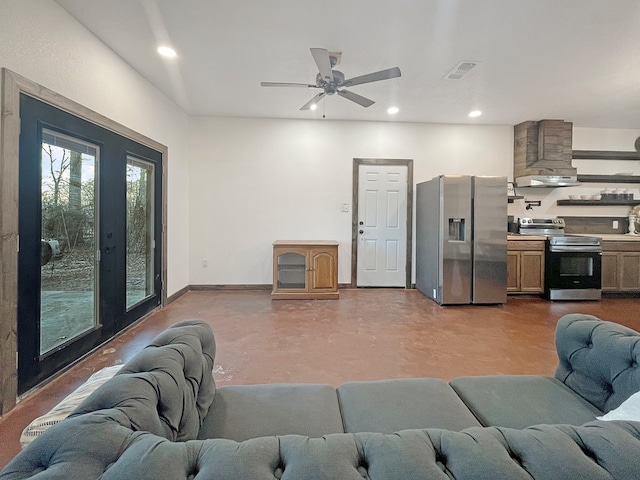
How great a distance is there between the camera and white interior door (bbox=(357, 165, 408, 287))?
17.3 feet

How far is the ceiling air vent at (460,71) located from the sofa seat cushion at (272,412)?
3.39m

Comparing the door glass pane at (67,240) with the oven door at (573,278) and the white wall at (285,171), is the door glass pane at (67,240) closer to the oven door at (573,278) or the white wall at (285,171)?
the white wall at (285,171)

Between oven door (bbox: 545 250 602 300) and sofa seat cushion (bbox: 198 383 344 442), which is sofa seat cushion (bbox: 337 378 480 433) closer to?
sofa seat cushion (bbox: 198 383 344 442)

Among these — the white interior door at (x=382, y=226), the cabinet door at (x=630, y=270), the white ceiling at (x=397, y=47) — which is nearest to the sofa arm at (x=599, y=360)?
the white ceiling at (x=397, y=47)

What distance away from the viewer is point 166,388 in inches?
38.1

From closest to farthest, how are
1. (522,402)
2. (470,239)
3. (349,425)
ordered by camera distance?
(349,425) → (522,402) → (470,239)

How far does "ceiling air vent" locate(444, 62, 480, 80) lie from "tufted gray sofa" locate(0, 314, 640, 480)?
9.10 feet

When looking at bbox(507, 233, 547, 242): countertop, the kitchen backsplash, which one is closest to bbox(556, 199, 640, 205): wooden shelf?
the kitchen backsplash

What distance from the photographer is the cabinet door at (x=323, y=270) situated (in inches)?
183

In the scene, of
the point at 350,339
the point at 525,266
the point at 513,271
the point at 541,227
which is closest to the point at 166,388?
the point at 350,339

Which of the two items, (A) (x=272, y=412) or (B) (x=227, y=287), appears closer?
(A) (x=272, y=412)

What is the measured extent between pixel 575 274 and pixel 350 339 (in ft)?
12.6

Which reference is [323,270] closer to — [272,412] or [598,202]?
[272,412]

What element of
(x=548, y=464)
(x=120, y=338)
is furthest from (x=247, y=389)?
(x=120, y=338)
